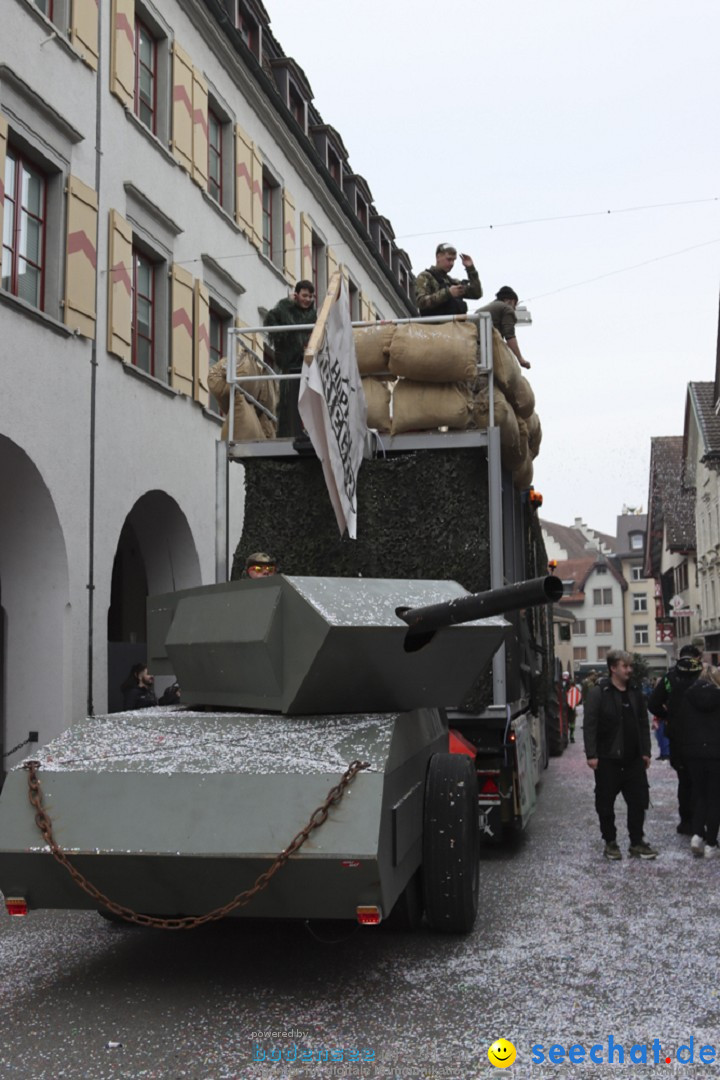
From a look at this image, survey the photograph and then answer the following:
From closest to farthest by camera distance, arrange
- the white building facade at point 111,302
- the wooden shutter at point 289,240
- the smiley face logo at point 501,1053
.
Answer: the smiley face logo at point 501,1053
the white building facade at point 111,302
the wooden shutter at point 289,240

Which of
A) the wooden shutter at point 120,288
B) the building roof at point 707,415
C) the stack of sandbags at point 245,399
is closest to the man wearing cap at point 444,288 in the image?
the stack of sandbags at point 245,399

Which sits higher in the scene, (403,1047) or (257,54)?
(257,54)

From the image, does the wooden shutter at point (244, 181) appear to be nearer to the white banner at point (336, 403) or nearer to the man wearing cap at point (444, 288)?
the man wearing cap at point (444, 288)

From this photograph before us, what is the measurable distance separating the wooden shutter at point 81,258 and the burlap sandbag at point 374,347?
16.7 ft

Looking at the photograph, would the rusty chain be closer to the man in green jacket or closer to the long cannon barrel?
the long cannon barrel

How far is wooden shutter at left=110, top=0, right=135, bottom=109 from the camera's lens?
13.9m

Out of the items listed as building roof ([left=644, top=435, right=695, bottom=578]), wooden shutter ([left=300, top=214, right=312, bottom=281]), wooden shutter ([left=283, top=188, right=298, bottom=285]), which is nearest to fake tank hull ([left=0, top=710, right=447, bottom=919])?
wooden shutter ([left=283, top=188, right=298, bottom=285])

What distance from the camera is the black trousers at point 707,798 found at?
8.83m

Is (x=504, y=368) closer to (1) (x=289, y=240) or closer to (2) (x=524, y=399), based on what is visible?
(2) (x=524, y=399)

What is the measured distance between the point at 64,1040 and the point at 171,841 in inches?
33.5

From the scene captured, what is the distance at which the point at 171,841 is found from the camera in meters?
4.91

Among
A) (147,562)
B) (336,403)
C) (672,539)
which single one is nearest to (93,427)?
(147,562)

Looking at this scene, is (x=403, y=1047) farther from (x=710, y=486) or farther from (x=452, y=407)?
(x=710, y=486)

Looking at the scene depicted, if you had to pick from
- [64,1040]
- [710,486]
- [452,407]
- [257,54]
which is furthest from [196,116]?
[710,486]
